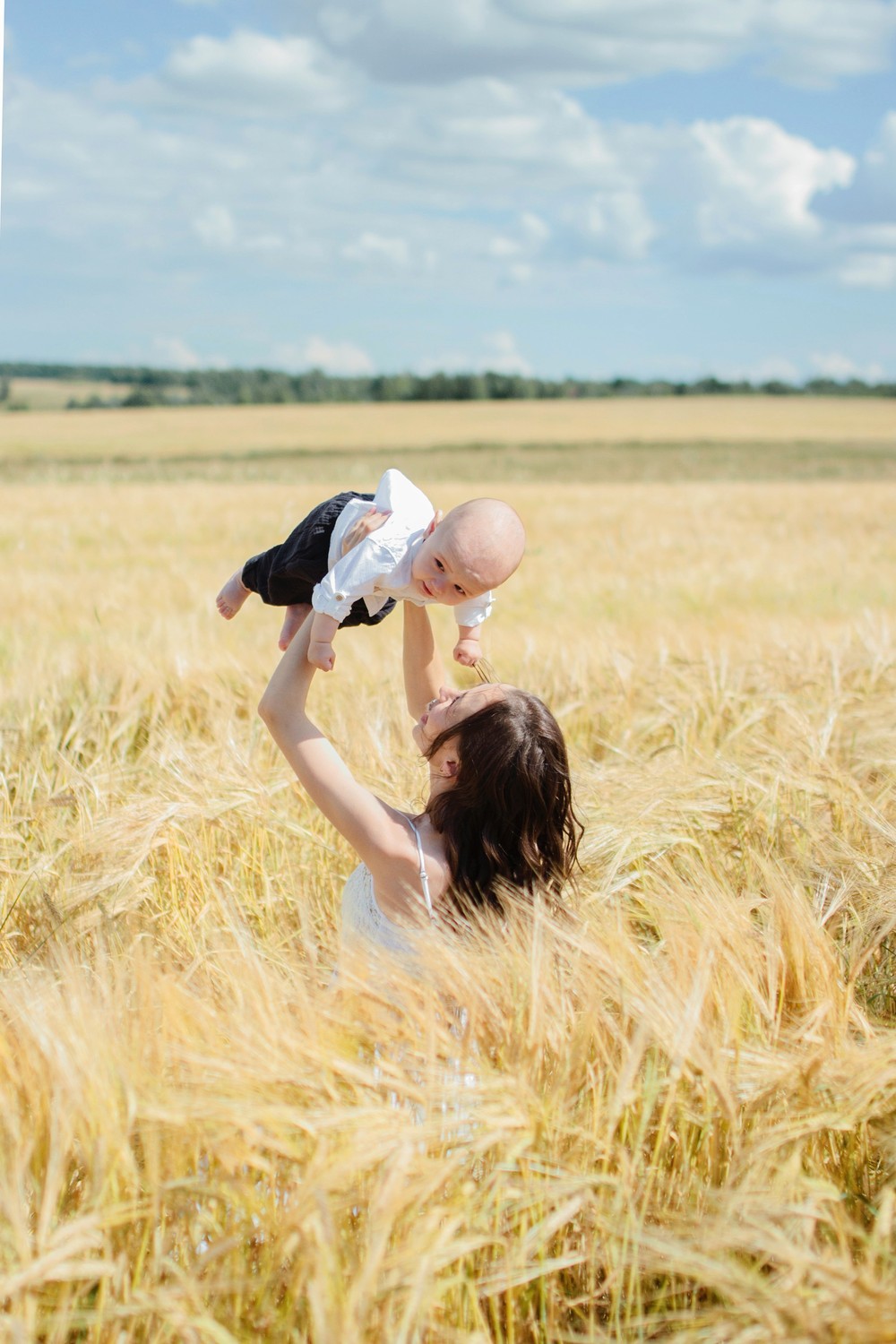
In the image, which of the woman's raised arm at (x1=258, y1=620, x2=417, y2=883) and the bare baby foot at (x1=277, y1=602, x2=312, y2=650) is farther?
the bare baby foot at (x1=277, y1=602, x2=312, y2=650)

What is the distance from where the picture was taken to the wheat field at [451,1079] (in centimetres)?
113

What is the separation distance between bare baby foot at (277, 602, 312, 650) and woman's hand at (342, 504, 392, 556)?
0.19 meters

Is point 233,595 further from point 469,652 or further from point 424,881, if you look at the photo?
point 424,881

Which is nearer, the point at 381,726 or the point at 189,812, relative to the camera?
the point at 189,812

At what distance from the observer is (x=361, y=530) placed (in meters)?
1.97

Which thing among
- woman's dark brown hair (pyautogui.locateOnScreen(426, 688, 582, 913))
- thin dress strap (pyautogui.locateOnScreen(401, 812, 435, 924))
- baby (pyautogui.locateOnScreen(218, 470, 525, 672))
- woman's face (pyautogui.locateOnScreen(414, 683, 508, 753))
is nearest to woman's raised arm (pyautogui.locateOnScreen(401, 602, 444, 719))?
baby (pyautogui.locateOnScreen(218, 470, 525, 672))

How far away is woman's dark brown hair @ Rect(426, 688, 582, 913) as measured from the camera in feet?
6.04

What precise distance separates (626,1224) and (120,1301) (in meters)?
0.55

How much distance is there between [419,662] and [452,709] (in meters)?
0.26

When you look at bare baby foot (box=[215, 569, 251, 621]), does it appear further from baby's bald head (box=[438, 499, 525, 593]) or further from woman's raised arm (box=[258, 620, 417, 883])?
baby's bald head (box=[438, 499, 525, 593])

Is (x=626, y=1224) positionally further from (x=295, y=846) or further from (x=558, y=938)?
(x=295, y=846)

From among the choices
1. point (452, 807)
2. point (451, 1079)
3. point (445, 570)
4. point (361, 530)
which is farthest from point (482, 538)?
point (451, 1079)

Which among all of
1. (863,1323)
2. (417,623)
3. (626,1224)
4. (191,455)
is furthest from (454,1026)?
(191,455)

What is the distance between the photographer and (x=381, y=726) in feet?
10.2
